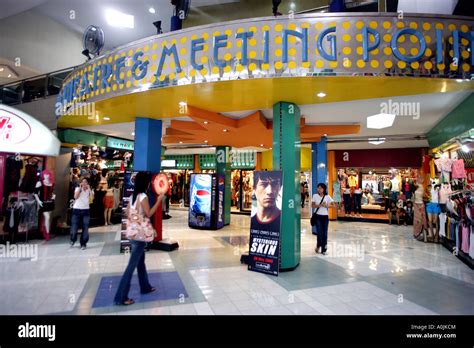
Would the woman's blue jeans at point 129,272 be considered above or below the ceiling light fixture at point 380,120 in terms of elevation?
below

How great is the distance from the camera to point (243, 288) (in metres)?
3.97

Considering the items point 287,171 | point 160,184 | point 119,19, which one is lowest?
point 160,184

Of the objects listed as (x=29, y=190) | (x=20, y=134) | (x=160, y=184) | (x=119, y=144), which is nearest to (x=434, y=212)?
(x=160, y=184)

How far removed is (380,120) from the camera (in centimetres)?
702

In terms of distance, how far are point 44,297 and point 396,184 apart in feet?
41.3

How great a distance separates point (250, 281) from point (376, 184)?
11.1m

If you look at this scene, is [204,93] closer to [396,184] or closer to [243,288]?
[243,288]

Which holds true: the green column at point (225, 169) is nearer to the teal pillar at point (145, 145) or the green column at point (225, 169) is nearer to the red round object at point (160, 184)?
the teal pillar at point (145, 145)

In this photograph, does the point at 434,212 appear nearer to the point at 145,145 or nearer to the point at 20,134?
the point at 145,145

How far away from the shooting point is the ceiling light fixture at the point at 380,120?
6668 millimetres

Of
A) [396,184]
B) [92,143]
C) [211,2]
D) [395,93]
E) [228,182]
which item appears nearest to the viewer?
[395,93]

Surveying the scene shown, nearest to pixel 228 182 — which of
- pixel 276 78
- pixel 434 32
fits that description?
pixel 276 78

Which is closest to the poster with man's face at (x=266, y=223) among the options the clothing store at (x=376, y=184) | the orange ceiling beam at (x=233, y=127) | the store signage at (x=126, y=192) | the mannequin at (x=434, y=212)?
the orange ceiling beam at (x=233, y=127)

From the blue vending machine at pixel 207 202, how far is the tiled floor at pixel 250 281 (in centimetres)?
232
